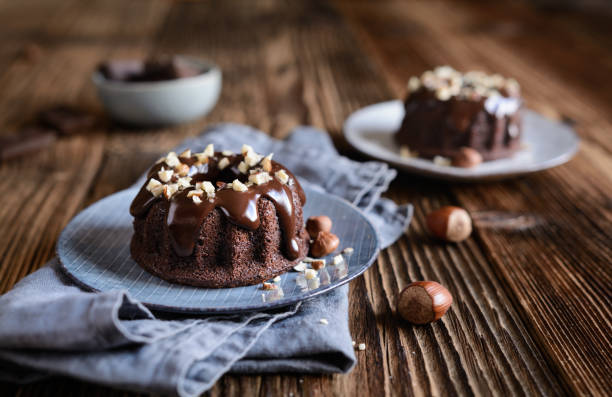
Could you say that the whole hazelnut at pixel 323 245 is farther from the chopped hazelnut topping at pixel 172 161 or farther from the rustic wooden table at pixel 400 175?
the chopped hazelnut topping at pixel 172 161

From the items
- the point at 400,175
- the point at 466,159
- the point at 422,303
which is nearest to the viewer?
the point at 422,303

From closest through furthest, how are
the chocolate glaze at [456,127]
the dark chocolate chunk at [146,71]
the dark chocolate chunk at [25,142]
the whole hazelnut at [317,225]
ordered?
the whole hazelnut at [317,225]
the chocolate glaze at [456,127]
the dark chocolate chunk at [25,142]
the dark chocolate chunk at [146,71]

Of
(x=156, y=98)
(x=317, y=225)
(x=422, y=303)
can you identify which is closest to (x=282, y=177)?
(x=317, y=225)

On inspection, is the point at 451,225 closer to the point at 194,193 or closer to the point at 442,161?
the point at 442,161

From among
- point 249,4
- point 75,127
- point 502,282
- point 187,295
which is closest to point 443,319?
point 502,282

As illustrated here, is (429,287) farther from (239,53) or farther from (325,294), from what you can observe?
(239,53)

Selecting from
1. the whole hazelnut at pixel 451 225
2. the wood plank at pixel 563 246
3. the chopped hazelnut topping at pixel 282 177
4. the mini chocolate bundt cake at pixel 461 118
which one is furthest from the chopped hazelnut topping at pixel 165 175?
the mini chocolate bundt cake at pixel 461 118
